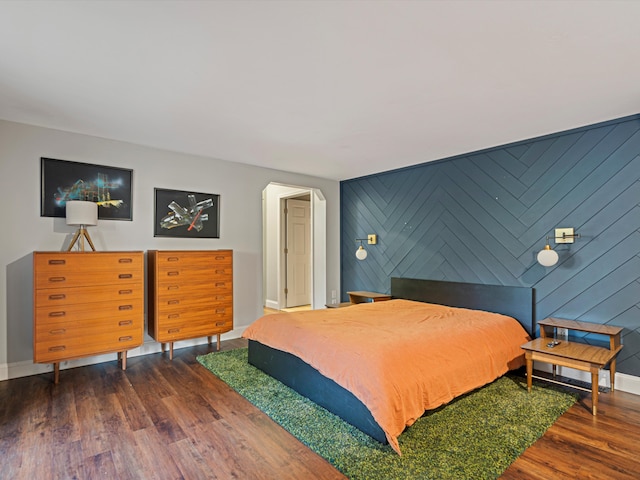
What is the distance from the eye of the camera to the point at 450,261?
14.5 ft

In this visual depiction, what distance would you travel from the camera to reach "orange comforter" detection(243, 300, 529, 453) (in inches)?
85.0

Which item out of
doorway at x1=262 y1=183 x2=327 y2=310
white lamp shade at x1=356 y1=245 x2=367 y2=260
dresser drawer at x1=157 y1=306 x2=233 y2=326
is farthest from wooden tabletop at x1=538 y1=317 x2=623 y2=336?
doorway at x1=262 y1=183 x2=327 y2=310

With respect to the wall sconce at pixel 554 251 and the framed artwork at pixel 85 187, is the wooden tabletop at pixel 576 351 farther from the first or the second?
the framed artwork at pixel 85 187

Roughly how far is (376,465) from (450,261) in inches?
117

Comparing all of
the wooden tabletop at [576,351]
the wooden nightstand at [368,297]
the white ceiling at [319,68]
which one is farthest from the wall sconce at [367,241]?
the wooden tabletop at [576,351]

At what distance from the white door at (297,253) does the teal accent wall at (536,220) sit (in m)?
2.20

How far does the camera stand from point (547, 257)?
331 centimetres

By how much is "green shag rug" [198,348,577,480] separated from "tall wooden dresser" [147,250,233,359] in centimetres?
107

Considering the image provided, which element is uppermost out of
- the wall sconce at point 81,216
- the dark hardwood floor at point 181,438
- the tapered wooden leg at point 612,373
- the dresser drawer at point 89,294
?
the wall sconce at point 81,216

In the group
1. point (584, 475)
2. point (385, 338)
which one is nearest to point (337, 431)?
point (385, 338)

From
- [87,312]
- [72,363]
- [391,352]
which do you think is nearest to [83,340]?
[87,312]

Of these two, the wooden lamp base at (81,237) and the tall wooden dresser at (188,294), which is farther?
the tall wooden dresser at (188,294)

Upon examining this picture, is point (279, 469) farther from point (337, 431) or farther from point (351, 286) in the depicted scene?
point (351, 286)

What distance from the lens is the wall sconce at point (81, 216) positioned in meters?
3.32
